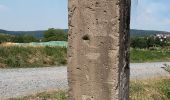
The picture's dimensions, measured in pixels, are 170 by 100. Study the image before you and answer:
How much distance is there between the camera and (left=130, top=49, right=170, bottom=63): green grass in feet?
94.0

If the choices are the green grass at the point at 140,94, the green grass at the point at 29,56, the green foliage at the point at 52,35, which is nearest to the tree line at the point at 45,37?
the green foliage at the point at 52,35

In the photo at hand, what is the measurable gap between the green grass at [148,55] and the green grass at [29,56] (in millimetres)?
6014

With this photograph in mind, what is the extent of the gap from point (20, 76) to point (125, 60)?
10.9 meters

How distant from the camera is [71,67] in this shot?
14.7 ft

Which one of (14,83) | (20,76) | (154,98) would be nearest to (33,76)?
(20,76)

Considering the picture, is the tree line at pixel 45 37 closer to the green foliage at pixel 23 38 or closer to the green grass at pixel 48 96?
the green foliage at pixel 23 38

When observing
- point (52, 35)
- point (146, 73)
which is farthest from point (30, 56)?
point (52, 35)

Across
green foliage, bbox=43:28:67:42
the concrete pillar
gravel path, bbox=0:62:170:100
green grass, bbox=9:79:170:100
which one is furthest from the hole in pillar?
green foliage, bbox=43:28:67:42

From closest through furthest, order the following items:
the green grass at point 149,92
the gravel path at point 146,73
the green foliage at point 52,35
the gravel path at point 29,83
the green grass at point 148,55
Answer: the green grass at point 149,92
the gravel path at point 29,83
the gravel path at point 146,73
the green grass at point 148,55
the green foliage at point 52,35

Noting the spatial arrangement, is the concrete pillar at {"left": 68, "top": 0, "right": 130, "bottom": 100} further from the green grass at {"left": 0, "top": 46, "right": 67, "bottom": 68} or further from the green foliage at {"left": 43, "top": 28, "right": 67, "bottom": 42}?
the green foliage at {"left": 43, "top": 28, "right": 67, "bottom": 42}

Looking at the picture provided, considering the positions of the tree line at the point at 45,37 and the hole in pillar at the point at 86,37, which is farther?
the tree line at the point at 45,37

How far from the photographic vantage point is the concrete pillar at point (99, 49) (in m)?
4.29

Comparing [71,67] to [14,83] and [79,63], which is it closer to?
[79,63]

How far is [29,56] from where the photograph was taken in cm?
2084
